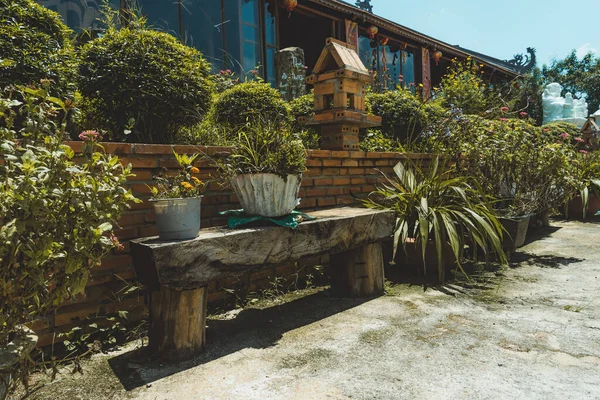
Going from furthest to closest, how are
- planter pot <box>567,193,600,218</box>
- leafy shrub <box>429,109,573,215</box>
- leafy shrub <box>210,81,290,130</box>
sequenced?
planter pot <box>567,193,600,218</box> < leafy shrub <box>429,109,573,215</box> < leafy shrub <box>210,81,290,130</box>

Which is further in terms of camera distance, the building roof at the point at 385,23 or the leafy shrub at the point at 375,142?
the building roof at the point at 385,23

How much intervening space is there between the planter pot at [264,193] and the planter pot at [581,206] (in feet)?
18.0

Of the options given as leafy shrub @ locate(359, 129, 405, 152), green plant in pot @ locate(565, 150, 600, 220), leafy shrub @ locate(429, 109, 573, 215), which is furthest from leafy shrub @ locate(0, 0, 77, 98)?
green plant in pot @ locate(565, 150, 600, 220)

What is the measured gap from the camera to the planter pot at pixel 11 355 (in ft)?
4.23

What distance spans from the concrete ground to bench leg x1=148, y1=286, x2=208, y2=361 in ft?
0.23

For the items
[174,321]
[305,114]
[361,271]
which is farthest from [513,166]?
[174,321]

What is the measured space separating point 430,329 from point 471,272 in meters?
1.41

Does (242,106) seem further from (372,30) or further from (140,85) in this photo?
(372,30)

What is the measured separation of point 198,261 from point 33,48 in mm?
1680

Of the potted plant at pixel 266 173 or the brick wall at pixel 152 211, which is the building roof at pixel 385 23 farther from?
the potted plant at pixel 266 173

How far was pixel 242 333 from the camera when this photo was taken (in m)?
2.38

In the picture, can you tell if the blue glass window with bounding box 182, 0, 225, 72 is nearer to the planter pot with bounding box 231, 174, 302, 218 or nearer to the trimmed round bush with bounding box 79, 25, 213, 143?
the trimmed round bush with bounding box 79, 25, 213, 143

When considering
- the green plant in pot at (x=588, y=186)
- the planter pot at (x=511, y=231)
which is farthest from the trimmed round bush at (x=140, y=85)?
the green plant in pot at (x=588, y=186)

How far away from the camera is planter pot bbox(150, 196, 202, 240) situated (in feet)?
6.64
